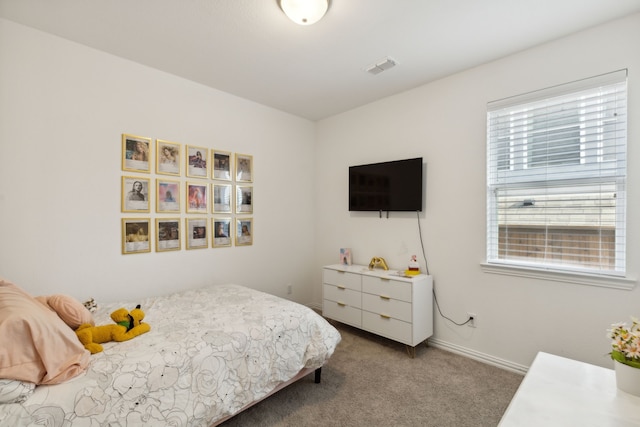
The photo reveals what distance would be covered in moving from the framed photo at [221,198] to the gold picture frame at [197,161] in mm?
182

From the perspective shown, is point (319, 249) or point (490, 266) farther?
point (319, 249)

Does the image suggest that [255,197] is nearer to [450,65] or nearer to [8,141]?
[8,141]

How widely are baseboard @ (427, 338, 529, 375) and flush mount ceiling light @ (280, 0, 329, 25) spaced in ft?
9.76

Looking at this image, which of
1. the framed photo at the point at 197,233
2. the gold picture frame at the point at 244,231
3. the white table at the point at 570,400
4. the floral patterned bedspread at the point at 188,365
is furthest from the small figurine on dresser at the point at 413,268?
the framed photo at the point at 197,233

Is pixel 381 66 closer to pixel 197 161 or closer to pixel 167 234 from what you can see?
pixel 197 161

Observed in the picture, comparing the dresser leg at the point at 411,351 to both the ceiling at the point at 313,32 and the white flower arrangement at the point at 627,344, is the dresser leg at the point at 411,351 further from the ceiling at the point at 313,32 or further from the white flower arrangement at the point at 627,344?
the ceiling at the point at 313,32

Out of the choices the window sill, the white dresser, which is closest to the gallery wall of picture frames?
the white dresser

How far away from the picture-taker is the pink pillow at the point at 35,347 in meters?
1.16

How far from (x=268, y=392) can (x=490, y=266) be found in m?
2.07

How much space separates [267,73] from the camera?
281cm

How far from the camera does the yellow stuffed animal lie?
154 cm

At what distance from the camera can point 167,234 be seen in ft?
9.21

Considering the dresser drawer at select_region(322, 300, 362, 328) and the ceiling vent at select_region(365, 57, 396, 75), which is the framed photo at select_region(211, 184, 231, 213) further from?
the ceiling vent at select_region(365, 57, 396, 75)

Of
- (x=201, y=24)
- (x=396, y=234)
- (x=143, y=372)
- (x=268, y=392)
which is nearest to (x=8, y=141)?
(x=201, y=24)
